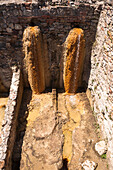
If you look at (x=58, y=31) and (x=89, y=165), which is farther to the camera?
(x=58, y=31)

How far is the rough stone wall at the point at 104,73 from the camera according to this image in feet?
14.1

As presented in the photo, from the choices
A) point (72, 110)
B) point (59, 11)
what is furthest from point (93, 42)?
point (72, 110)

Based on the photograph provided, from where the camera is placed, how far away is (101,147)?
15.6 ft

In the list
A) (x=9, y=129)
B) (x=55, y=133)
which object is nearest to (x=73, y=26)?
(x=55, y=133)

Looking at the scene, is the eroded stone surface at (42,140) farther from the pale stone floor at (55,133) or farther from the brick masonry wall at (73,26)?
the brick masonry wall at (73,26)

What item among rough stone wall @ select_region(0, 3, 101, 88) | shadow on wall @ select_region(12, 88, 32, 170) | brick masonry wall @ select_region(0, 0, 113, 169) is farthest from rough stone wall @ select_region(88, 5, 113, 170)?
shadow on wall @ select_region(12, 88, 32, 170)

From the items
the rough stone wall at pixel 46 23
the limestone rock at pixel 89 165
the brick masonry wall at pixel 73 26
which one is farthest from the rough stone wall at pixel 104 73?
the limestone rock at pixel 89 165

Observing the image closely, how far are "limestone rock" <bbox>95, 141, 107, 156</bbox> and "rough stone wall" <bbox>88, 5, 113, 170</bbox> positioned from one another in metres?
0.27

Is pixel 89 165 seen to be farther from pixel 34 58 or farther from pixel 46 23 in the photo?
pixel 46 23

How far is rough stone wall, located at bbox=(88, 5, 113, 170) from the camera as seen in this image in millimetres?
4289

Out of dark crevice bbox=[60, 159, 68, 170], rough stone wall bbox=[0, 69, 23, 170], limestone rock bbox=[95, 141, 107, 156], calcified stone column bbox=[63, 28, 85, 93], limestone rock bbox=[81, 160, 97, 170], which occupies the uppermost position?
calcified stone column bbox=[63, 28, 85, 93]

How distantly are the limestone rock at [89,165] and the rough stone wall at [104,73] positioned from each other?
54cm

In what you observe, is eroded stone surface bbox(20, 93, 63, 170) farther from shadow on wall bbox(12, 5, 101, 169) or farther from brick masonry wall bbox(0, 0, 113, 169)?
brick masonry wall bbox(0, 0, 113, 169)

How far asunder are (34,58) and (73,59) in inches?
61.7
